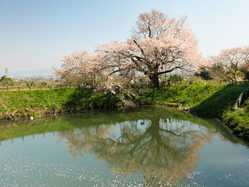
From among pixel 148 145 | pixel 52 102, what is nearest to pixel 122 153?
pixel 148 145

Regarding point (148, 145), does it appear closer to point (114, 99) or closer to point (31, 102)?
point (114, 99)

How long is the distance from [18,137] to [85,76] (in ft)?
46.1

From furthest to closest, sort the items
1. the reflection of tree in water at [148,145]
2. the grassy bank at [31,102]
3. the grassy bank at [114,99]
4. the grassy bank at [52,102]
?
the grassy bank at [52,102] < the grassy bank at [31,102] < the grassy bank at [114,99] < the reflection of tree in water at [148,145]

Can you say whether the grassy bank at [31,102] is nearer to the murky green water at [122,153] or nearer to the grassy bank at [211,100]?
the murky green water at [122,153]

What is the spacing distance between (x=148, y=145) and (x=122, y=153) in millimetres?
1985

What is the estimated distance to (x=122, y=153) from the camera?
54.5 ft

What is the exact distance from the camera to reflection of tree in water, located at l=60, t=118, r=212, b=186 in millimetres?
13320

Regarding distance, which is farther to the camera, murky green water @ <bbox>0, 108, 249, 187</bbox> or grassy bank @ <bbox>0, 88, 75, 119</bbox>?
grassy bank @ <bbox>0, 88, 75, 119</bbox>

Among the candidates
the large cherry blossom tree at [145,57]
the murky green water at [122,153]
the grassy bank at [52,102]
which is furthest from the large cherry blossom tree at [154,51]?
the murky green water at [122,153]

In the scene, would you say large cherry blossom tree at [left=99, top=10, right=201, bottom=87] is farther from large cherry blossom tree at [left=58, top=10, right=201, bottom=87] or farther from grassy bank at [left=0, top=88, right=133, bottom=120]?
grassy bank at [left=0, top=88, right=133, bottom=120]

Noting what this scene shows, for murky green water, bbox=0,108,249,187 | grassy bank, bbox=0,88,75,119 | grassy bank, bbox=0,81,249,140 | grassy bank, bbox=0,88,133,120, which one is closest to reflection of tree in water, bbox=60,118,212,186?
murky green water, bbox=0,108,249,187

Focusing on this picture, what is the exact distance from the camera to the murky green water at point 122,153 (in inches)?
476

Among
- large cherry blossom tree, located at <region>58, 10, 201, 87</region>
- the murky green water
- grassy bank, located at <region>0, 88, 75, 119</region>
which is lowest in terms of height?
the murky green water

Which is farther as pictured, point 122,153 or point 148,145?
point 148,145
